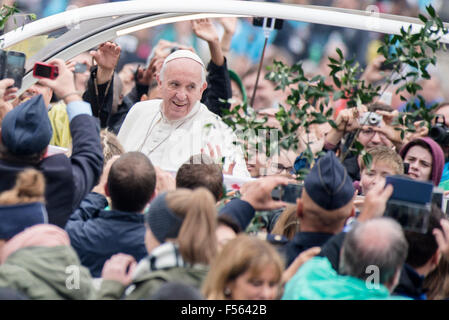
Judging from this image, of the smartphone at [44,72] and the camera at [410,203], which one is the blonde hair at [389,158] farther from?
the smartphone at [44,72]

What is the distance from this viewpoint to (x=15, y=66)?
5.42 m

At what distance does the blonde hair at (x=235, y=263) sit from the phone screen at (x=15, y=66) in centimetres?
254

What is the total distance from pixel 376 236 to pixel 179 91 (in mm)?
3110

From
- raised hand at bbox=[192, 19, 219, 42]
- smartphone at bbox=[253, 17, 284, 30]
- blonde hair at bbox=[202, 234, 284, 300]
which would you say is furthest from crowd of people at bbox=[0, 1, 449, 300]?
smartphone at bbox=[253, 17, 284, 30]

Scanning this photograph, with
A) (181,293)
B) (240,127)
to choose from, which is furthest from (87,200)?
(181,293)

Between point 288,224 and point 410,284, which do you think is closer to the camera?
point 410,284

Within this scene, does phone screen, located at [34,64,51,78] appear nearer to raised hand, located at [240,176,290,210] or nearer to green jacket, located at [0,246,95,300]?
raised hand, located at [240,176,290,210]

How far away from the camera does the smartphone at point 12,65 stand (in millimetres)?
5398

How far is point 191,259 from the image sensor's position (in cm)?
355

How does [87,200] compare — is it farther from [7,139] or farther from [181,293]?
[181,293]

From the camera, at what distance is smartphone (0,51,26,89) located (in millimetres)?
5398

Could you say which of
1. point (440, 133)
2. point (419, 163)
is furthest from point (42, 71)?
point (440, 133)

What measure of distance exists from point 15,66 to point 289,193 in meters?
2.10

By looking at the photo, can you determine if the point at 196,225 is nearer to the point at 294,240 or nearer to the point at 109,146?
the point at 294,240
